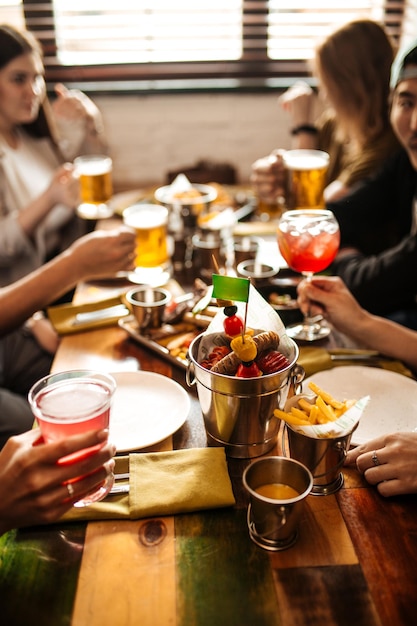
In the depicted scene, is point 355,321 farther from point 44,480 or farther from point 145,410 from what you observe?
point 44,480

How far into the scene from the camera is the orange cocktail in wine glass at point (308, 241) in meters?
1.34

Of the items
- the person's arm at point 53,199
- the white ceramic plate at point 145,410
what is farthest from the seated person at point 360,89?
the white ceramic plate at point 145,410

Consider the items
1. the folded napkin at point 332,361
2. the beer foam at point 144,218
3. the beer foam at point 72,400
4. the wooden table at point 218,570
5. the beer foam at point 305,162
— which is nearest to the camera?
the wooden table at point 218,570

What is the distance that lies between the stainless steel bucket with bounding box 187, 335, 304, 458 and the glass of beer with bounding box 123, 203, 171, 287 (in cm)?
73

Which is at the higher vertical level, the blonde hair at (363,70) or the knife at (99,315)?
the blonde hair at (363,70)

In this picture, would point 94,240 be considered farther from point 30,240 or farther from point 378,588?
point 378,588

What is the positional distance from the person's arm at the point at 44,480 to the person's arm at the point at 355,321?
0.69m

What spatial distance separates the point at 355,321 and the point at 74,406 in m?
0.68

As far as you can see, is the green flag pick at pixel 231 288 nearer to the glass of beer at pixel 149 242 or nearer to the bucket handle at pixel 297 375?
the bucket handle at pixel 297 375

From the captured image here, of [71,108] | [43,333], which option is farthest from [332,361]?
[71,108]

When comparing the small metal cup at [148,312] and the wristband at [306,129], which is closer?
the small metal cup at [148,312]

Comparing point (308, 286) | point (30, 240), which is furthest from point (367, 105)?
point (30, 240)

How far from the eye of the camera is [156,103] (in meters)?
3.21

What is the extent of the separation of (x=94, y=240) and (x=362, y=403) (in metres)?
0.91
